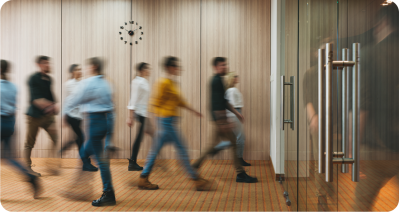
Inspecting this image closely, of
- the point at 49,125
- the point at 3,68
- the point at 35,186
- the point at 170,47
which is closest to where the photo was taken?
the point at 3,68


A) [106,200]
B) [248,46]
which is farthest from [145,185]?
[248,46]

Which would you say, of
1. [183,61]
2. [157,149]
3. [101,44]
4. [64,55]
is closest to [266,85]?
[183,61]

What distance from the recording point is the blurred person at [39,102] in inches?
95.2

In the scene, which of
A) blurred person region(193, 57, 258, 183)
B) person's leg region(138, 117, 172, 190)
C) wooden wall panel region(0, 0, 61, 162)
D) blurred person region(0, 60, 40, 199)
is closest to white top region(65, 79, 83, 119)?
wooden wall panel region(0, 0, 61, 162)

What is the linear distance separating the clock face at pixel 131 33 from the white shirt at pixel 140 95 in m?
1.01

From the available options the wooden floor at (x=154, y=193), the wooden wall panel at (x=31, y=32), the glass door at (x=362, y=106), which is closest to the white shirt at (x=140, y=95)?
the wooden floor at (x=154, y=193)

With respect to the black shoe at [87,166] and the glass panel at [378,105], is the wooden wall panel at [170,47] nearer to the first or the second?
the black shoe at [87,166]

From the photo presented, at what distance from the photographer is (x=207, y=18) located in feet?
13.1

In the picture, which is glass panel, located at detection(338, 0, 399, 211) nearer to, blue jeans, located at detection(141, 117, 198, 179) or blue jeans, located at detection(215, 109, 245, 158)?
blue jeans, located at detection(141, 117, 198, 179)

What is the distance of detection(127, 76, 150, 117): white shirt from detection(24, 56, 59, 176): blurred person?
0.90 metres

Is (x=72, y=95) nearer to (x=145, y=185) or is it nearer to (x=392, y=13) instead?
(x=145, y=185)

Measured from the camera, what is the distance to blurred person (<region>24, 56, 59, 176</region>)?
2418mm

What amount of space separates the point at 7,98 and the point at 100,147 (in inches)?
37.8

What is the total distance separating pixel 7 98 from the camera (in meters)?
2.22
